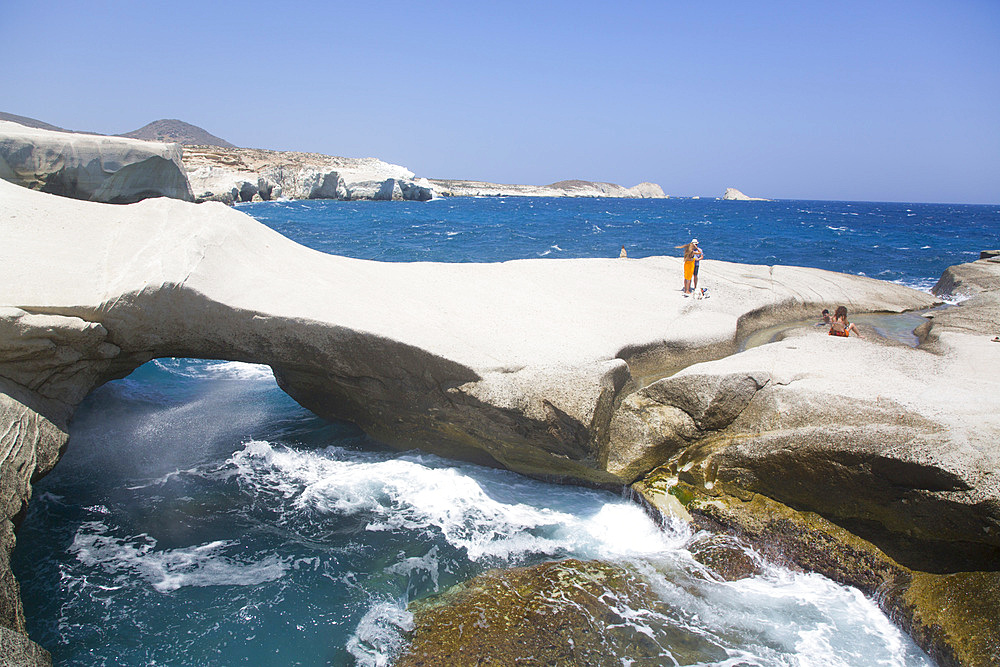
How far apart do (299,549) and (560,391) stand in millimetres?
3624

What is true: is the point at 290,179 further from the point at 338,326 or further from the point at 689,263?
the point at 338,326

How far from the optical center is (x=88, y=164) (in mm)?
16641

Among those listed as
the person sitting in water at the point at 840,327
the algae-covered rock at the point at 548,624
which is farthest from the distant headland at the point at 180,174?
the person sitting in water at the point at 840,327

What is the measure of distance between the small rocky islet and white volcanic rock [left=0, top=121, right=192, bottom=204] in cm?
865

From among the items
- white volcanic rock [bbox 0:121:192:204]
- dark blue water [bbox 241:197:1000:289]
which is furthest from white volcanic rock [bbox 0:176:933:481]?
dark blue water [bbox 241:197:1000:289]

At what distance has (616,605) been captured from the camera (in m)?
5.58

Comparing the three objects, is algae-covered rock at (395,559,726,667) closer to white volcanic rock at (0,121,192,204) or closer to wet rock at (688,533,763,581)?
wet rock at (688,533,763,581)

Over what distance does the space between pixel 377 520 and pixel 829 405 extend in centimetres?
565

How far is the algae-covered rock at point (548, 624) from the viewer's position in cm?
496

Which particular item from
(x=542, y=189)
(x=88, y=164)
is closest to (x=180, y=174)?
(x=88, y=164)

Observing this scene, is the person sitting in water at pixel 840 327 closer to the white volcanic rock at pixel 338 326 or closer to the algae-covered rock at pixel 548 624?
the white volcanic rock at pixel 338 326

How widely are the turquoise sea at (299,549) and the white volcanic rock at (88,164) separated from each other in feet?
29.1

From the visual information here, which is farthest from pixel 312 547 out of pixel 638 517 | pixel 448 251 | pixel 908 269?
pixel 908 269

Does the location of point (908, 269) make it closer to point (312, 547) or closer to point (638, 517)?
point (638, 517)
